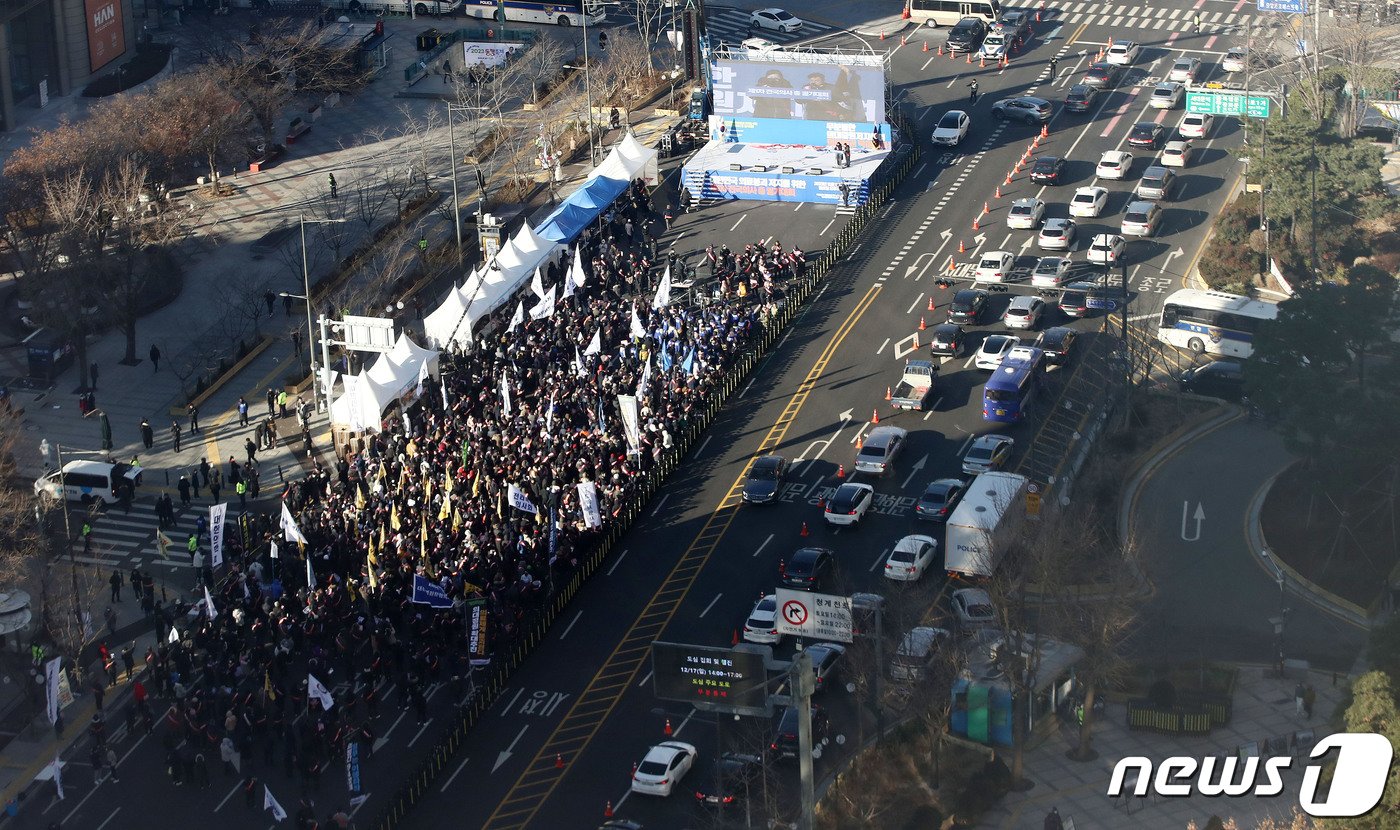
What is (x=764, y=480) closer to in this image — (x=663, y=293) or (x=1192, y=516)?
(x=663, y=293)

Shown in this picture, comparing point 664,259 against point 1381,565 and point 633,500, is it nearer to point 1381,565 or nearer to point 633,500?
point 633,500

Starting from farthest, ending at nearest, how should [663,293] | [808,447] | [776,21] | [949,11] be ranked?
1. [776,21]
2. [949,11]
3. [663,293]
4. [808,447]

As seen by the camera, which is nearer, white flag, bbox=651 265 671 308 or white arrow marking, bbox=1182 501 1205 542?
white arrow marking, bbox=1182 501 1205 542

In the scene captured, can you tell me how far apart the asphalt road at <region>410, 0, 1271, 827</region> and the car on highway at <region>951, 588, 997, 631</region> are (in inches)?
A: 44.6

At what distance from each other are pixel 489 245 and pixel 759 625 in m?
33.3

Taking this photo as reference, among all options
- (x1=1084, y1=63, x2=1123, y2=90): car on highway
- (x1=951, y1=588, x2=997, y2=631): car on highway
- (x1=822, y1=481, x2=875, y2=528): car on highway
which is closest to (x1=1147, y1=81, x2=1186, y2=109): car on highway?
(x1=1084, y1=63, x2=1123, y2=90): car on highway

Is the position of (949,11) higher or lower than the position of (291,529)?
higher

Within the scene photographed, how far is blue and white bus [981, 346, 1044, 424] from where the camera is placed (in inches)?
3430

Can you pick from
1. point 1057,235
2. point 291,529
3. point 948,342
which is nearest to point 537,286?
point 948,342

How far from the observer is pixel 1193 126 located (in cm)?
11469

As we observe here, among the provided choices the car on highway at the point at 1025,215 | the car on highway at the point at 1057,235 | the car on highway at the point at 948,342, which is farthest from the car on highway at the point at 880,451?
the car on highway at the point at 1025,215

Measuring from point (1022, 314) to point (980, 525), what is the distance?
20617 mm

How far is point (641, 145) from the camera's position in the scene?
115562 millimetres

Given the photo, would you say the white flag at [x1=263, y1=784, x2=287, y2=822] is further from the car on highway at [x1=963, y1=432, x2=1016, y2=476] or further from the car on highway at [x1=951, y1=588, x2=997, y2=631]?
the car on highway at [x1=963, y1=432, x2=1016, y2=476]
